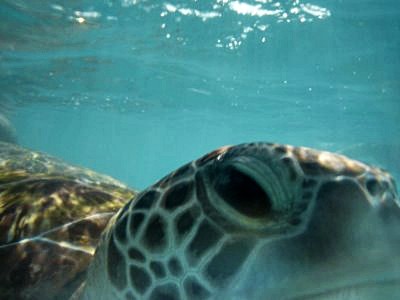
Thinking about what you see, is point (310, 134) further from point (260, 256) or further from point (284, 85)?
point (260, 256)

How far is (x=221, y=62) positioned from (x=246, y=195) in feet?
57.5

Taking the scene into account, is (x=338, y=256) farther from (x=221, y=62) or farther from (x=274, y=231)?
(x=221, y=62)

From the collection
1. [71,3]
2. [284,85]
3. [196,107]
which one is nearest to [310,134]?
[196,107]

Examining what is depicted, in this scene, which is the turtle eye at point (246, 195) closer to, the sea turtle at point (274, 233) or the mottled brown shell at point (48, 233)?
the sea turtle at point (274, 233)

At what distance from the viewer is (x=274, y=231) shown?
3.77ft

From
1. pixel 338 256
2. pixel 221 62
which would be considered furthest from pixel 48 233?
pixel 221 62

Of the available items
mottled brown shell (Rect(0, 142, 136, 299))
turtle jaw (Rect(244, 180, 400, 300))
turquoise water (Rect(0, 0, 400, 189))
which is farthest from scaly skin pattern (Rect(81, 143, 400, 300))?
turquoise water (Rect(0, 0, 400, 189))

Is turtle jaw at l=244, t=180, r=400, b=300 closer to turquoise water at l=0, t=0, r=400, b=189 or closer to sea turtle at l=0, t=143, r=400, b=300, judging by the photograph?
sea turtle at l=0, t=143, r=400, b=300

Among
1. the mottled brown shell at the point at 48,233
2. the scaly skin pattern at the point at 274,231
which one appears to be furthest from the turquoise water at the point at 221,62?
the scaly skin pattern at the point at 274,231

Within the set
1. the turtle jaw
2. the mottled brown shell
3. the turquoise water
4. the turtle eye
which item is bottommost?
the turquoise water

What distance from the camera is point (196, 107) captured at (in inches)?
1133

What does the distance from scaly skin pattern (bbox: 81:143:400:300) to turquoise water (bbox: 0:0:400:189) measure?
472 inches

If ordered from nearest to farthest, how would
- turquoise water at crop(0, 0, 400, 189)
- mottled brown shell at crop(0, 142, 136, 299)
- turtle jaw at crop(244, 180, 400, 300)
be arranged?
turtle jaw at crop(244, 180, 400, 300) < mottled brown shell at crop(0, 142, 136, 299) < turquoise water at crop(0, 0, 400, 189)

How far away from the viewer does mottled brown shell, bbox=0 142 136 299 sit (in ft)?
5.76
